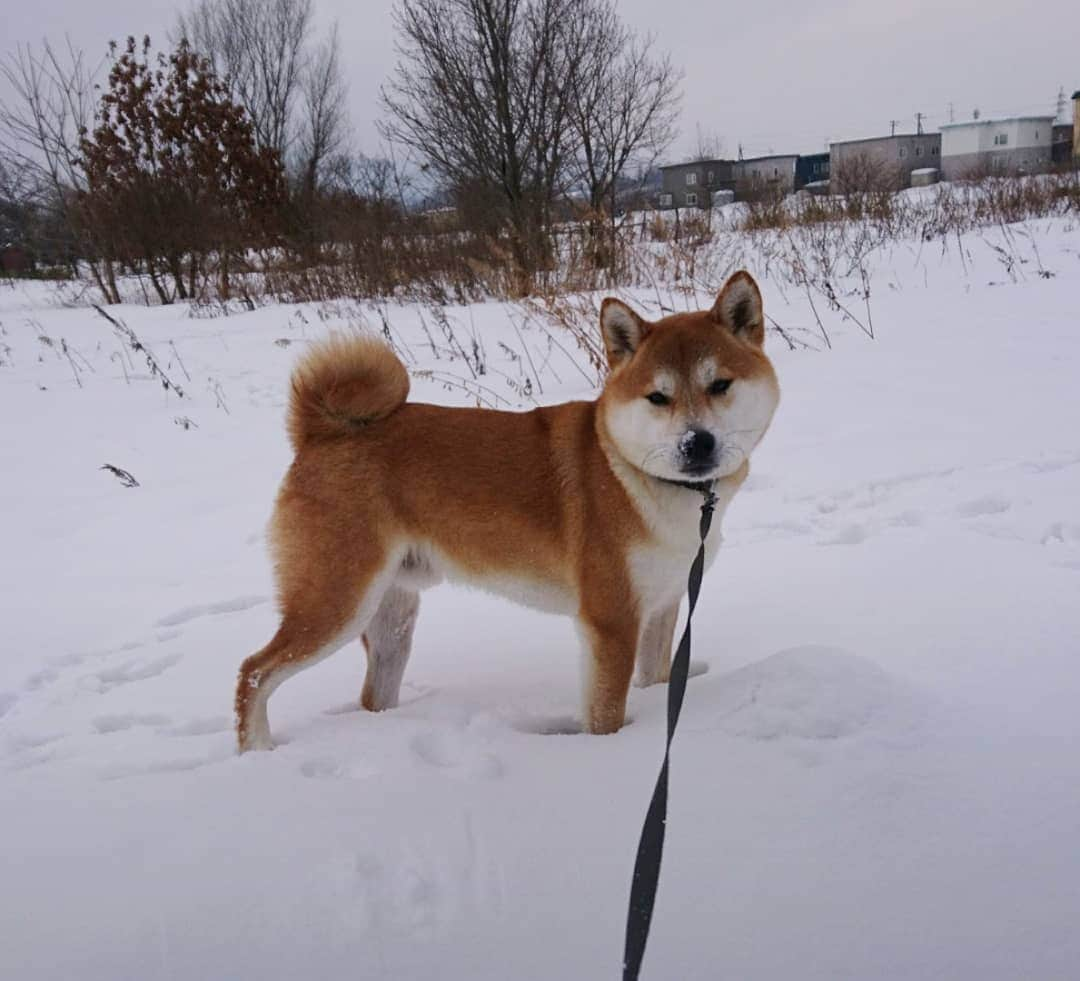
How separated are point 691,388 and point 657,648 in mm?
999

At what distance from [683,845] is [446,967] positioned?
0.52m

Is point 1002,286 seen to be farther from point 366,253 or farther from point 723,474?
point 366,253

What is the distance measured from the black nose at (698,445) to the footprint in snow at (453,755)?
95 centimetres

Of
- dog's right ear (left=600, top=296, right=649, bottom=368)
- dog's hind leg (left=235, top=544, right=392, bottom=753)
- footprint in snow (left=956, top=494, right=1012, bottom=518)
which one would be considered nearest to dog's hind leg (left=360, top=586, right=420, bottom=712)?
dog's hind leg (left=235, top=544, right=392, bottom=753)

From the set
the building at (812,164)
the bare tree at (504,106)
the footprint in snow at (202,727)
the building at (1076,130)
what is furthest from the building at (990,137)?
the footprint in snow at (202,727)

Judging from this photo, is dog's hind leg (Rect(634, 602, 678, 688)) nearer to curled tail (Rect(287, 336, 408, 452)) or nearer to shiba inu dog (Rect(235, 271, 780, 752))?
shiba inu dog (Rect(235, 271, 780, 752))

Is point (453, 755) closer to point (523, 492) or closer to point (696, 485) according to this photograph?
point (523, 492)

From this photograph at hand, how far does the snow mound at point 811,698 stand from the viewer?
6.00 ft

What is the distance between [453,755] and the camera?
1995 millimetres

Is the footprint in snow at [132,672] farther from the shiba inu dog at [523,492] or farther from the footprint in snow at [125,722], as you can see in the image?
the shiba inu dog at [523,492]

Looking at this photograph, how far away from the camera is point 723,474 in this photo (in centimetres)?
209

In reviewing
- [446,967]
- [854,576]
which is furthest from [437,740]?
[854,576]

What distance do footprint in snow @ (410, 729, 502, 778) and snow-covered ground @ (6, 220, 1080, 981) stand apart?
0.01m

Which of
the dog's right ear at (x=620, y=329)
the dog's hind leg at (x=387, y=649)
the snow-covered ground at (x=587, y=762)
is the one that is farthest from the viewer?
the dog's hind leg at (x=387, y=649)
